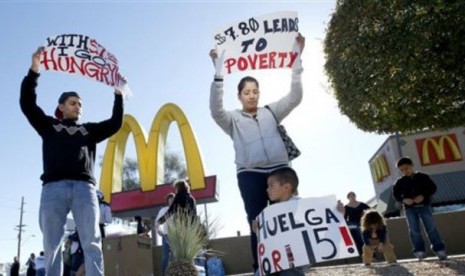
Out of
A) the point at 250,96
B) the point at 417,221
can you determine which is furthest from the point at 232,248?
the point at 250,96

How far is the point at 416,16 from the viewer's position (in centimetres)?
646

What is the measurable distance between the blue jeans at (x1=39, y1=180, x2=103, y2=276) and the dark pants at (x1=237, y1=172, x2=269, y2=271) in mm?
1152

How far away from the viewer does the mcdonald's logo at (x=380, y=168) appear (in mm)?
21977

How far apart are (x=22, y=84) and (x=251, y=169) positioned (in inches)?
81.1

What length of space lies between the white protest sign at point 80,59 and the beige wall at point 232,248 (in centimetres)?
293

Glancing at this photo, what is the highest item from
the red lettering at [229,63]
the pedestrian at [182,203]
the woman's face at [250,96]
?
the red lettering at [229,63]

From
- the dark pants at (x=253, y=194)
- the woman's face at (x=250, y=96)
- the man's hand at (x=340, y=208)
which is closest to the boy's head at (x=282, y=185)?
the dark pants at (x=253, y=194)

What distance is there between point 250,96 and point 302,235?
1369mm

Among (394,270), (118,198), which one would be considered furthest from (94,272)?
(118,198)

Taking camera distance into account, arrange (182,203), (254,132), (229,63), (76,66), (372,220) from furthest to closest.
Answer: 1. (372,220)
2. (182,203)
3. (76,66)
4. (229,63)
5. (254,132)

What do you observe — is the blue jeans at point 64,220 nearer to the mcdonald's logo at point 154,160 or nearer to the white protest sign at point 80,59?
the white protest sign at point 80,59

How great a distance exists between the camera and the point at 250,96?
3.72 metres

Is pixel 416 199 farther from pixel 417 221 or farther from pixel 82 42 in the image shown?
pixel 82 42

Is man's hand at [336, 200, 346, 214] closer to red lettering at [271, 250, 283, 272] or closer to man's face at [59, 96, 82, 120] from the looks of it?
red lettering at [271, 250, 283, 272]
